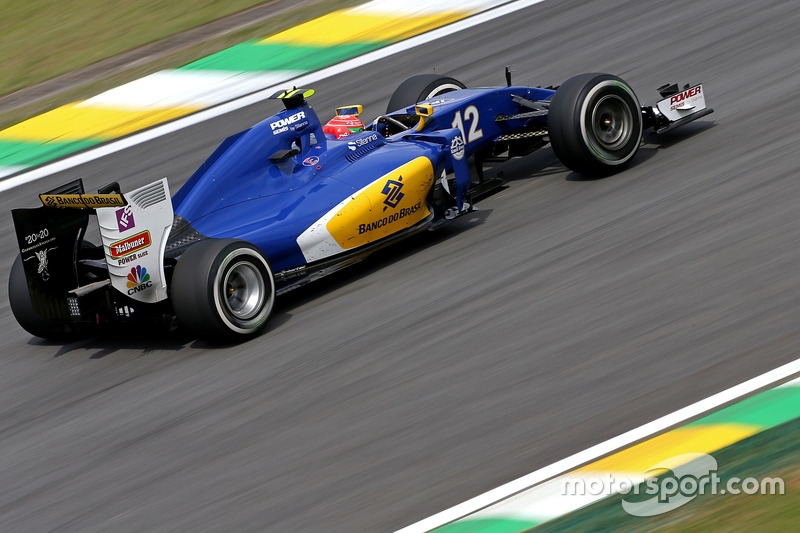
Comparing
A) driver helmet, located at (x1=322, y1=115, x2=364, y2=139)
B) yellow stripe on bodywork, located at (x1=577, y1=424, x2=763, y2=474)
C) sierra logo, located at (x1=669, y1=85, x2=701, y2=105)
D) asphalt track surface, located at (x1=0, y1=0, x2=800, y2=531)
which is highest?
driver helmet, located at (x1=322, y1=115, x2=364, y2=139)

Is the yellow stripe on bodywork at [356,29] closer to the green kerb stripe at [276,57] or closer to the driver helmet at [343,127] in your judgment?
the green kerb stripe at [276,57]

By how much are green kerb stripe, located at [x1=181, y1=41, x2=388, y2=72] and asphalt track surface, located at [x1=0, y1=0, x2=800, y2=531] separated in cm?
461

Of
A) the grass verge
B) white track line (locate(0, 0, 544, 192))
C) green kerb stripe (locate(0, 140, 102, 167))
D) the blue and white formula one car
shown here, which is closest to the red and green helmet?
the blue and white formula one car

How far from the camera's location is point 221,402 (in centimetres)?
570

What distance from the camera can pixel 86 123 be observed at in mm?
12352

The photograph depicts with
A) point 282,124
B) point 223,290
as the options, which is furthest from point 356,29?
point 223,290

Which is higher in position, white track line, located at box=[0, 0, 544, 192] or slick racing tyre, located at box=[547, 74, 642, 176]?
white track line, located at box=[0, 0, 544, 192]

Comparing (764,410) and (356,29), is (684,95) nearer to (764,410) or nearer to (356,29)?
(764,410)

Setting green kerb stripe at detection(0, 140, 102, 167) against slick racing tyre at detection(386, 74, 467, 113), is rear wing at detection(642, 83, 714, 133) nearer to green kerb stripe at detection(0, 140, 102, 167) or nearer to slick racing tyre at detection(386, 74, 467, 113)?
slick racing tyre at detection(386, 74, 467, 113)

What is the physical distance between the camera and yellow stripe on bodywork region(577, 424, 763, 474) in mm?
4293

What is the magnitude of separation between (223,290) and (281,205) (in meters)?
1.01

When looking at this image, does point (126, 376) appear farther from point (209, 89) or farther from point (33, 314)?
point (209, 89)

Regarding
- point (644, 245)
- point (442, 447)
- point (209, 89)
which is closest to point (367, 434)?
point (442, 447)

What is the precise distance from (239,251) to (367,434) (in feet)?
5.60
